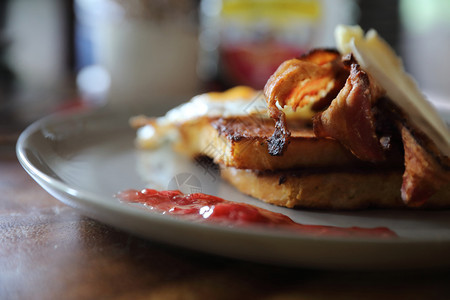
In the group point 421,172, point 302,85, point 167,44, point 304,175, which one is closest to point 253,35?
point 167,44

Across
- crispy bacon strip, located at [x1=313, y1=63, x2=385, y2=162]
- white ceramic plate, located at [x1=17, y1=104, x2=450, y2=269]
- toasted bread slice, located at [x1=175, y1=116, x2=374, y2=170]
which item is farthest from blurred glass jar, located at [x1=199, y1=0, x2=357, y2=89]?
crispy bacon strip, located at [x1=313, y1=63, x2=385, y2=162]

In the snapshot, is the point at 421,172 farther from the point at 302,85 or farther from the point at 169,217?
the point at 169,217

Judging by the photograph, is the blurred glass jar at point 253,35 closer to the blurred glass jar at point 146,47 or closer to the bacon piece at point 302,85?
the blurred glass jar at point 146,47

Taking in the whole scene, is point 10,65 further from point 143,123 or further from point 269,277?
point 269,277

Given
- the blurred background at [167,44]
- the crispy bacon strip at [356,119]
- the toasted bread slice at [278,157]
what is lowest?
the blurred background at [167,44]

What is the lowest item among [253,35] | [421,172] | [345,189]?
[253,35]

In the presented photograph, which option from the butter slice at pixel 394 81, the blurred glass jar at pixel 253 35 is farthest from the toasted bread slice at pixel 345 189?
the blurred glass jar at pixel 253 35
